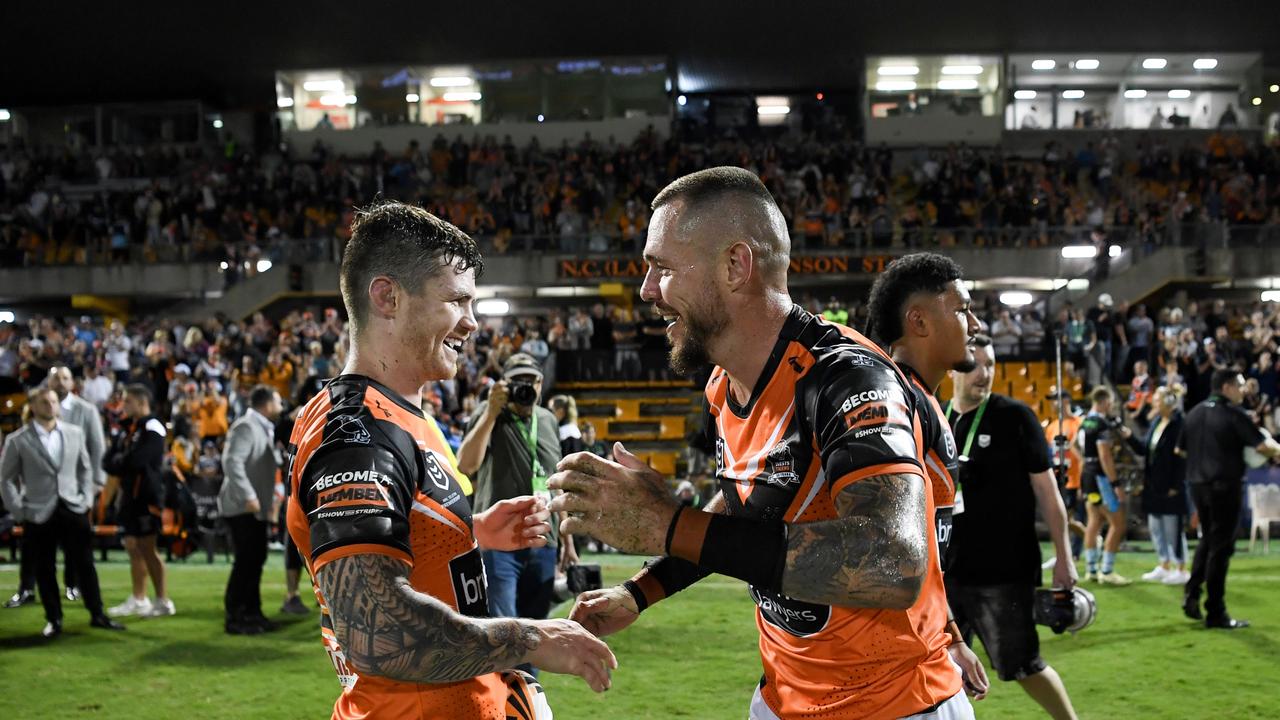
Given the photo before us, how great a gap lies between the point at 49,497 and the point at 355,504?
28.8ft

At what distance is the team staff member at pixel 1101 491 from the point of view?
1174 cm

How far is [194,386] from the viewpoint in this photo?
19094 mm

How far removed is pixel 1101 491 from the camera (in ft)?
39.8

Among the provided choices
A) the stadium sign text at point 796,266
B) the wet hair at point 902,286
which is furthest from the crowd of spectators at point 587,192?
the wet hair at point 902,286

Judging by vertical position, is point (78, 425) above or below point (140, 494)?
above

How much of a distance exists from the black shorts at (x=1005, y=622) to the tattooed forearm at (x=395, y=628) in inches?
142

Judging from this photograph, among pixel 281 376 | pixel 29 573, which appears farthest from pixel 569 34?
pixel 29 573

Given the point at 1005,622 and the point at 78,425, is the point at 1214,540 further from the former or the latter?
the point at 78,425

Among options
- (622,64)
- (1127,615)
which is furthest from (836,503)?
(622,64)

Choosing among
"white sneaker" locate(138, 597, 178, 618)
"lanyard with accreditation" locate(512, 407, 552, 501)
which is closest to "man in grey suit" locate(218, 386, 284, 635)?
"white sneaker" locate(138, 597, 178, 618)

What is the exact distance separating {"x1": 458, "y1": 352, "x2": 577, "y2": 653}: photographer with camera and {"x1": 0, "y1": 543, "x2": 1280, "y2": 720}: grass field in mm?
952

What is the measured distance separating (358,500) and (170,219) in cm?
3387

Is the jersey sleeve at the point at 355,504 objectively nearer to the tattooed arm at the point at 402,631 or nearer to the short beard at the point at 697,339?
the tattooed arm at the point at 402,631

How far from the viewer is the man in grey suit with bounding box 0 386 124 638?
31.9 feet
